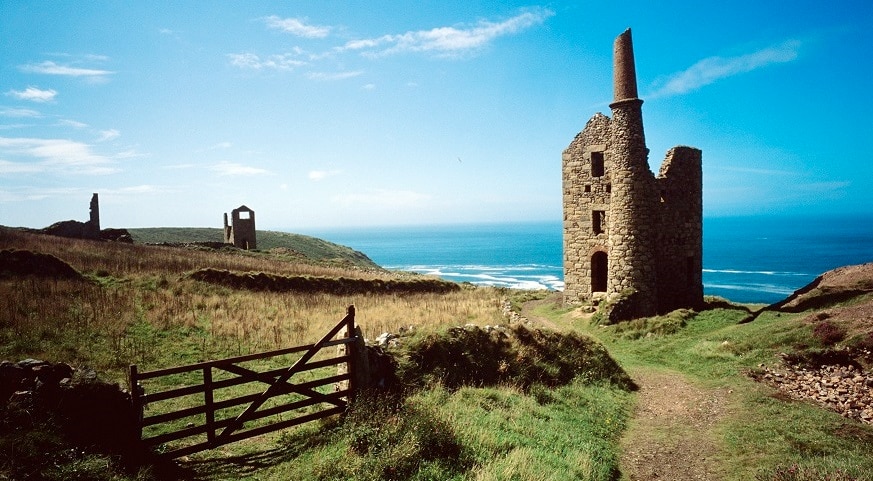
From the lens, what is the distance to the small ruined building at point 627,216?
21.2 meters

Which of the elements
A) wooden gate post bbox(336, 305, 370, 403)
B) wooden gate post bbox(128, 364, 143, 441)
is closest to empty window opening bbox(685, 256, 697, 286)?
wooden gate post bbox(336, 305, 370, 403)

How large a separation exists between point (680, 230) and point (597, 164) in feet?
18.1

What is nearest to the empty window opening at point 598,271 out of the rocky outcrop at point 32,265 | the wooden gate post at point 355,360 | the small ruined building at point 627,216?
the small ruined building at point 627,216

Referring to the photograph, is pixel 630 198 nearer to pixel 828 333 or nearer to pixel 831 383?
pixel 828 333

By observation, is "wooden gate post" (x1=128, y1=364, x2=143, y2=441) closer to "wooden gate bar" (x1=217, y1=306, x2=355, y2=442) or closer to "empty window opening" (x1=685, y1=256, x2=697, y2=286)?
"wooden gate bar" (x1=217, y1=306, x2=355, y2=442)

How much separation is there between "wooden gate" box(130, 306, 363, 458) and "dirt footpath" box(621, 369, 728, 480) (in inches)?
227

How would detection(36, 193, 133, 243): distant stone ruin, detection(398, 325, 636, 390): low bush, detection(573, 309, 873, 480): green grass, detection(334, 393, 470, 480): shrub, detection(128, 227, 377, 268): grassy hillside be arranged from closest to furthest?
detection(334, 393, 470, 480): shrub
detection(573, 309, 873, 480): green grass
detection(398, 325, 636, 390): low bush
detection(36, 193, 133, 243): distant stone ruin
detection(128, 227, 377, 268): grassy hillside

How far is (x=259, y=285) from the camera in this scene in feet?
76.3

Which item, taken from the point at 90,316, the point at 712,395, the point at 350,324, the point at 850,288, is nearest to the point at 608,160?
the point at 850,288

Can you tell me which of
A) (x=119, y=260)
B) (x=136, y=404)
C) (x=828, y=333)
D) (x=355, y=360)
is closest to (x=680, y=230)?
(x=828, y=333)

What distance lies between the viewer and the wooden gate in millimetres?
7102

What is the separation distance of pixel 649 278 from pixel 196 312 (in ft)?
63.7

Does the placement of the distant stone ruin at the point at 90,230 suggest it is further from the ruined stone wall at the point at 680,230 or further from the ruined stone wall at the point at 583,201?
the ruined stone wall at the point at 680,230

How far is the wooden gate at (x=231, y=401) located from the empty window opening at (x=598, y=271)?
58.4 ft
